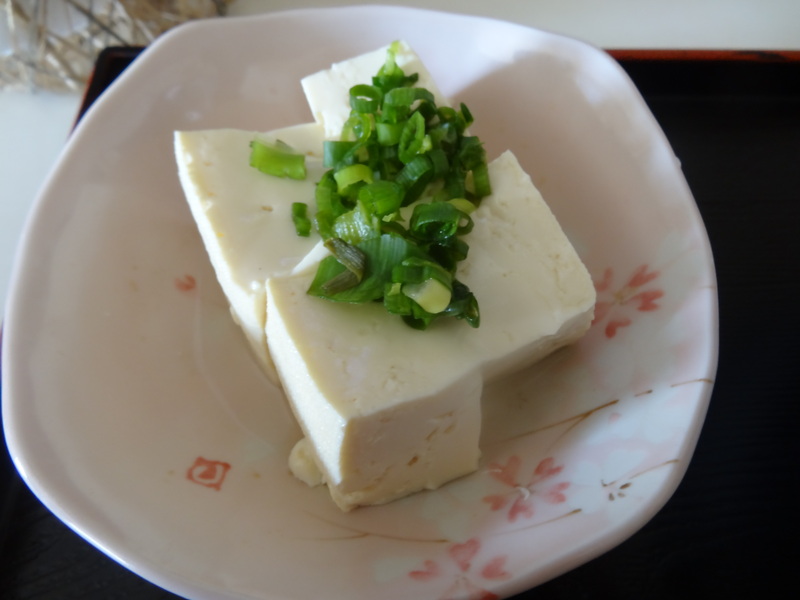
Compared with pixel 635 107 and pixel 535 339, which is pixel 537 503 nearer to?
pixel 535 339

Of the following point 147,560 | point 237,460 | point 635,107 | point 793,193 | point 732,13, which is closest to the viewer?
point 147,560

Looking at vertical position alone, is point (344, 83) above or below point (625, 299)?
above

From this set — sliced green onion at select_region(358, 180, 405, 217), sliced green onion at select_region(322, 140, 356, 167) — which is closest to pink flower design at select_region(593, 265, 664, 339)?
sliced green onion at select_region(358, 180, 405, 217)

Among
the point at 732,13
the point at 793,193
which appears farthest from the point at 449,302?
the point at 732,13

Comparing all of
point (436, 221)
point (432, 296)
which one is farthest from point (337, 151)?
point (432, 296)

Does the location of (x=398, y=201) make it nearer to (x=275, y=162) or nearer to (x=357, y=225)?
(x=357, y=225)

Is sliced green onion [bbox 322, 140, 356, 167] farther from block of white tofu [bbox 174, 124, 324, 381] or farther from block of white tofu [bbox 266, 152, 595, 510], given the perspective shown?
block of white tofu [bbox 266, 152, 595, 510]
